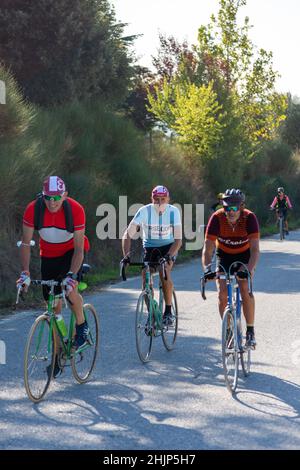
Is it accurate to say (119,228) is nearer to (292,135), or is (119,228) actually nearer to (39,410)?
(39,410)

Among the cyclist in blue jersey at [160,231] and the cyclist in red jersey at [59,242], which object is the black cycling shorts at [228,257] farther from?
the cyclist in red jersey at [59,242]

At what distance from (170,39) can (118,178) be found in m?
35.3

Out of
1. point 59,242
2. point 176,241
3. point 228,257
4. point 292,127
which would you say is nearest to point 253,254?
point 228,257

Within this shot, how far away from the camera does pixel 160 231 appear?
10.0 meters

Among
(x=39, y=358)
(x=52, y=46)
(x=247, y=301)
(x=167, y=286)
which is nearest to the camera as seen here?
(x=39, y=358)

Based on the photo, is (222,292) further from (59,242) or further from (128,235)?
(59,242)

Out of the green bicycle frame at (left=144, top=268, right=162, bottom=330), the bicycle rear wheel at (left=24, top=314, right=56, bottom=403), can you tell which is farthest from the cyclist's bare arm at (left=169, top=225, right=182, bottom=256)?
the bicycle rear wheel at (left=24, top=314, right=56, bottom=403)

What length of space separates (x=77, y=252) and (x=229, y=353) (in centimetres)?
169

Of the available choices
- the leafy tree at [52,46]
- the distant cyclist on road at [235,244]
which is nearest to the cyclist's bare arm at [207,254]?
the distant cyclist on road at [235,244]

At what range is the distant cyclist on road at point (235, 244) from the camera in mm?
8586

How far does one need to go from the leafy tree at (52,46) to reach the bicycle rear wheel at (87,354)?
21.9 m
